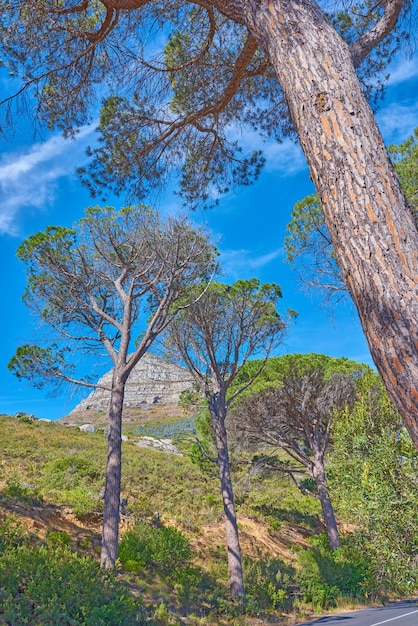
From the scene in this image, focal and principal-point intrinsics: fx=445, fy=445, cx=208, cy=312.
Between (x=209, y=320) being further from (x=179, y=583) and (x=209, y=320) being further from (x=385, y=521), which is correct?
(x=385, y=521)

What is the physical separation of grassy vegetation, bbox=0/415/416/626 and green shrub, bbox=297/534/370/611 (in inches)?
1.5

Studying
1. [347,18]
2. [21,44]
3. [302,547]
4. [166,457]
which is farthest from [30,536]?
[166,457]

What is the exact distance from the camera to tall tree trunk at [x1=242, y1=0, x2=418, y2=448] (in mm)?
1950

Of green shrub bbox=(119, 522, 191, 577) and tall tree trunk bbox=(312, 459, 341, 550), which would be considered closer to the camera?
green shrub bbox=(119, 522, 191, 577)

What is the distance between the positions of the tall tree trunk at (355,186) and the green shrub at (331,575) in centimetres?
1353

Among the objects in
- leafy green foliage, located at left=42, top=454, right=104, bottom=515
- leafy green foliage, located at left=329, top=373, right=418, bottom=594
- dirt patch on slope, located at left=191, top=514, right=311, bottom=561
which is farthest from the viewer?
dirt patch on slope, located at left=191, top=514, right=311, bottom=561

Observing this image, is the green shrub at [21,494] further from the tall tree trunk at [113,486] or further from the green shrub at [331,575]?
the green shrub at [331,575]

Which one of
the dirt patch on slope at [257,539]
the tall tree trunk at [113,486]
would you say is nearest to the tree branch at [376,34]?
the tall tree trunk at [113,486]

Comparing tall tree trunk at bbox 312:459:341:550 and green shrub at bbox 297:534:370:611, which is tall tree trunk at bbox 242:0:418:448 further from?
tall tree trunk at bbox 312:459:341:550

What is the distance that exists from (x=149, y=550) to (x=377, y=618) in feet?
19.5

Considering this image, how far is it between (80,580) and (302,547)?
15105mm

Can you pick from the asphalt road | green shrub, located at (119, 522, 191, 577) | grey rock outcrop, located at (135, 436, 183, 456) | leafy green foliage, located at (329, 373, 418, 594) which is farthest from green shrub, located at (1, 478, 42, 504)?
grey rock outcrop, located at (135, 436, 183, 456)

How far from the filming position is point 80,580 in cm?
695

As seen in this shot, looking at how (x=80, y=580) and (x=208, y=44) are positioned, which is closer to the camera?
(x=208, y=44)
